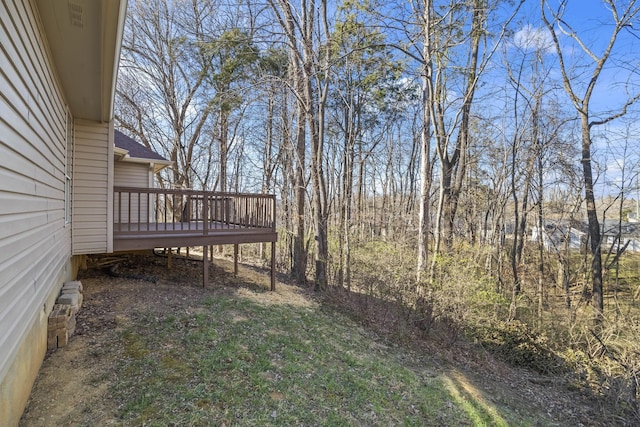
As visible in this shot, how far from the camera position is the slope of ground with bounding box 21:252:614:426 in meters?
3.04

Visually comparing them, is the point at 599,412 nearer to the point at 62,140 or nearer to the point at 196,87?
the point at 62,140

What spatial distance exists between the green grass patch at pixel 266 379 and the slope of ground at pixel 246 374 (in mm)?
16

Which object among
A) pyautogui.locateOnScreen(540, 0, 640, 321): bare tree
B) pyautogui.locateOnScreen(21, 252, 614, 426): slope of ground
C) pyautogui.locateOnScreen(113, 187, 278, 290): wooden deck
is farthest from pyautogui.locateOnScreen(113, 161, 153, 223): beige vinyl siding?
pyautogui.locateOnScreen(540, 0, 640, 321): bare tree

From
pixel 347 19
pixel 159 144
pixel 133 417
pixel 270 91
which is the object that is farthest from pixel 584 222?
pixel 159 144

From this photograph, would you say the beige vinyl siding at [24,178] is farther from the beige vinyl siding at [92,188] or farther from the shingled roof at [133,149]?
the shingled roof at [133,149]

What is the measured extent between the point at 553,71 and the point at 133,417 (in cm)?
1363

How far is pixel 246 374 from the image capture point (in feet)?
12.3

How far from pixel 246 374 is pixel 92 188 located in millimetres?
4123

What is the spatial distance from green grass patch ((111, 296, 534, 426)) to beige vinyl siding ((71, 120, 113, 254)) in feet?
5.41

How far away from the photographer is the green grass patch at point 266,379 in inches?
123

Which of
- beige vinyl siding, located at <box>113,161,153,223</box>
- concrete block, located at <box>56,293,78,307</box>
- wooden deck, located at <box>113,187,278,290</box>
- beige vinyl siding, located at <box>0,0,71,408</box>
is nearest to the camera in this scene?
beige vinyl siding, located at <box>0,0,71,408</box>

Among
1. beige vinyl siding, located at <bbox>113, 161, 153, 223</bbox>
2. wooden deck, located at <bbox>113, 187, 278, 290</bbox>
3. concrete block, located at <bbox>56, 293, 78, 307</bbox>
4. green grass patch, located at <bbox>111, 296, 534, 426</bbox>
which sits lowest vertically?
green grass patch, located at <bbox>111, 296, 534, 426</bbox>

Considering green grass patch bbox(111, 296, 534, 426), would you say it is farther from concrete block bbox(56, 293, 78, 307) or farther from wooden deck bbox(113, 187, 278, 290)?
wooden deck bbox(113, 187, 278, 290)

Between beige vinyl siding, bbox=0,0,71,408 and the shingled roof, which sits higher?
the shingled roof
